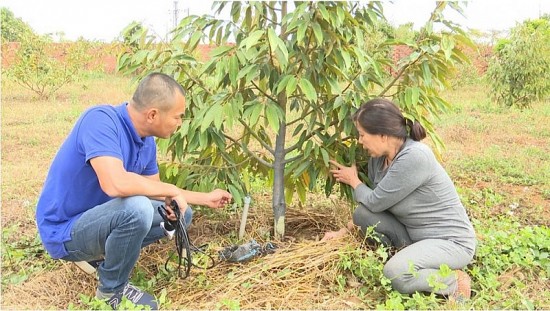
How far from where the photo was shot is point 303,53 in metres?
2.41

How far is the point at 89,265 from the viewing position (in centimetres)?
236

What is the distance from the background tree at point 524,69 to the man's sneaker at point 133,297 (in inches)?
288

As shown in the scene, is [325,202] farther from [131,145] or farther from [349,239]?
[131,145]

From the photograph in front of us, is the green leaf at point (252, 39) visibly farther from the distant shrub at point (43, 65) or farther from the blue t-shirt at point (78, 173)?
the distant shrub at point (43, 65)

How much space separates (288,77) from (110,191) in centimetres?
87

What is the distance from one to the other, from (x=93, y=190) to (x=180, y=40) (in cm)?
76

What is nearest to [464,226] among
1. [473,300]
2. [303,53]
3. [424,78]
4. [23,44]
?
[473,300]

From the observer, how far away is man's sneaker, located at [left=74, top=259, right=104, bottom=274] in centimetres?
233

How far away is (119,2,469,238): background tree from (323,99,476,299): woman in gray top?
0.13m

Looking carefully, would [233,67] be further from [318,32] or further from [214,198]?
[214,198]

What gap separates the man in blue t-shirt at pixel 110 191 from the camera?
2023 mm

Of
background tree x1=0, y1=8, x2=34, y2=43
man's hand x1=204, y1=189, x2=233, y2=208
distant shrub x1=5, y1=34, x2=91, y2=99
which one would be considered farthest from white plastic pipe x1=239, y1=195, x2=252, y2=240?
background tree x1=0, y1=8, x2=34, y2=43

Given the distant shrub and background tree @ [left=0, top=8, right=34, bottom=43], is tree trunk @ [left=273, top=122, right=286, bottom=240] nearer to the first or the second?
the distant shrub

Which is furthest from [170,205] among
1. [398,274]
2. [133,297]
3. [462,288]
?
[462,288]
